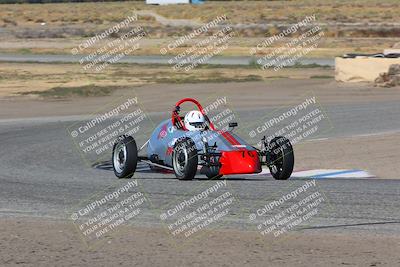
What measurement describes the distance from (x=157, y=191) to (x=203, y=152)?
111 centimetres

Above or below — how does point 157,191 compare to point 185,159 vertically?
below

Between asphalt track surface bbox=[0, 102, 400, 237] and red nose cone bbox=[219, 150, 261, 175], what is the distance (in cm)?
28

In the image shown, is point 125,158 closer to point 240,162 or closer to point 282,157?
point 240,162

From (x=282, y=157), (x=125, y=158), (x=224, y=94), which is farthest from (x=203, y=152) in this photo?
(x=224, y=94)

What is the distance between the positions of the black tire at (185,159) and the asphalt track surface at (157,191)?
162mm

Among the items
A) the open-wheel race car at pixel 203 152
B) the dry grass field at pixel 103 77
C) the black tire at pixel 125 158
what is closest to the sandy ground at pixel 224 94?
the dry grass field at pixel 103 77

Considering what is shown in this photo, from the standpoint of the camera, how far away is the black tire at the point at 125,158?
17.0 metres

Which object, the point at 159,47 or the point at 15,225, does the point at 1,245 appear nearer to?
the point at 15,225

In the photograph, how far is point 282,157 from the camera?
16.2 m

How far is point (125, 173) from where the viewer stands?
1722cm

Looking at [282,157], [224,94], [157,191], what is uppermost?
[224,94]

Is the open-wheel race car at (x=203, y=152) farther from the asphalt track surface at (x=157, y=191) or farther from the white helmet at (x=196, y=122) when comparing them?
the asphalt track surface at (x=157, y=191)

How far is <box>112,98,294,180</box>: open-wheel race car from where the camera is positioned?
1590cm

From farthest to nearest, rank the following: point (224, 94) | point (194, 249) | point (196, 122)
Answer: point (224, 94) < point (196, 122) < point (194, 249)
